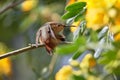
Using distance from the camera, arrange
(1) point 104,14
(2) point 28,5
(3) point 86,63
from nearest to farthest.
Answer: (1) point 104,14 → (3) point 86,63 → (2) point 28,5

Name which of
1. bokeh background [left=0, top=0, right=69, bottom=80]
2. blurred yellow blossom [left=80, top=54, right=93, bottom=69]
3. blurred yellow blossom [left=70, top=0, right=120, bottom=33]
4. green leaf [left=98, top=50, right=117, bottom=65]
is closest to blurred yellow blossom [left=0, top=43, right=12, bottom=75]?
bokeh background [left=0, top=0, right=69, bottom=80]

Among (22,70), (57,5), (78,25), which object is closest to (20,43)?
(22,70)

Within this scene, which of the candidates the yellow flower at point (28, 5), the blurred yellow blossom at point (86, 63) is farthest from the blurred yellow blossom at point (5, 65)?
the blurred yellow blossom at point (86, 63)

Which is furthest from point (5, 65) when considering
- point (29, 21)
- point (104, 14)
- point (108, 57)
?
point (108, 57)

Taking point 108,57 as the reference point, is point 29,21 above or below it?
below

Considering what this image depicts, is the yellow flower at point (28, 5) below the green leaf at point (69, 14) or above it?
below

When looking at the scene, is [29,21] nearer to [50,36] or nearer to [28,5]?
[28,5]

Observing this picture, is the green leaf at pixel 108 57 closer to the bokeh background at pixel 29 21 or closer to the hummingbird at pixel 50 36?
the hummingbird at pixel 50 36

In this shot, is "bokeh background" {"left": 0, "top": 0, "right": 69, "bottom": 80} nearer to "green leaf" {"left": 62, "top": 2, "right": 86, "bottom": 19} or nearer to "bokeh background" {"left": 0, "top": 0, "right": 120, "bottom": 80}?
"bokeh background" {"left": 0, "top": 0, "right": 120, "bottom": 80}

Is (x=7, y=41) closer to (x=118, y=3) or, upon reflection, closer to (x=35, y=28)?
(x=35, y=28)
